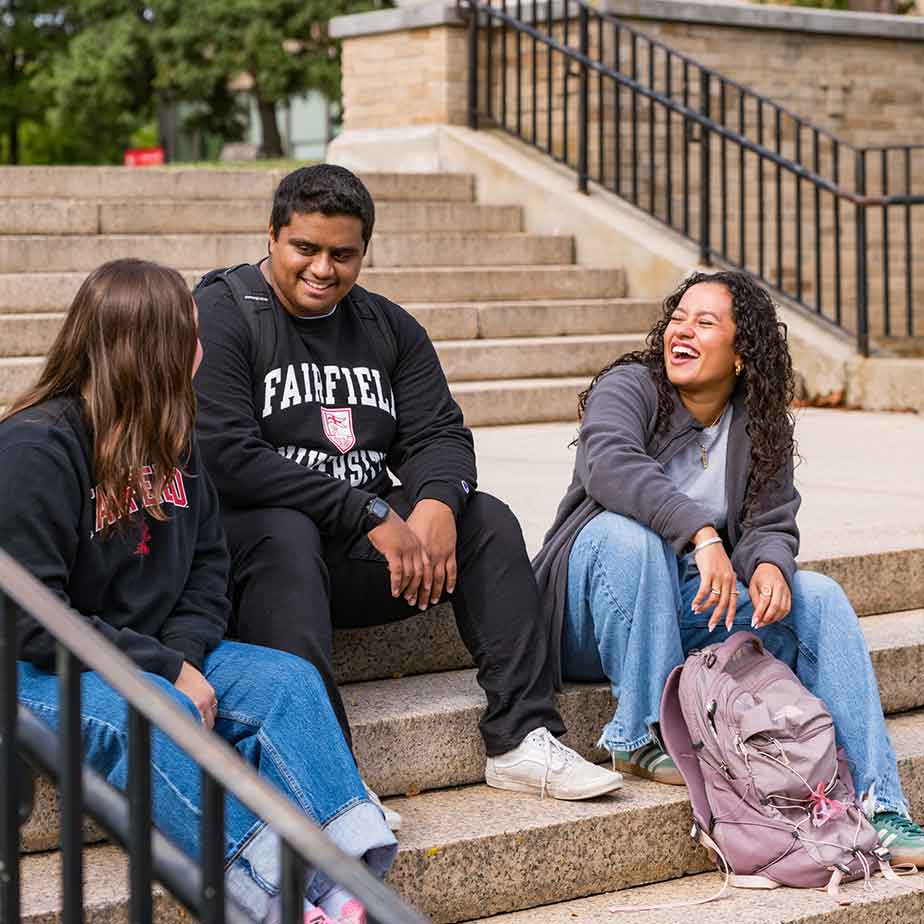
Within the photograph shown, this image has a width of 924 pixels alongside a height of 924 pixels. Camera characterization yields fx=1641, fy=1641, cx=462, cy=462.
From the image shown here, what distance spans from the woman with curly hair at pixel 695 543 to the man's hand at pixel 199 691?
1014 mm

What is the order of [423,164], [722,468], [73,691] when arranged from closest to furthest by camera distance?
[73,691] < [722,468] < [423,164]

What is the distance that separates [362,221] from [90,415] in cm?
94

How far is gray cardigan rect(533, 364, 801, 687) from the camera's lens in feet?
11.9

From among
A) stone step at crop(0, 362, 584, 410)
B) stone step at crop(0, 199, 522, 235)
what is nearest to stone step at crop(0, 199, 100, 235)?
stone step at crop(0, 199, 522, 235)

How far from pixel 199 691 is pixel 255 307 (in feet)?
3.41

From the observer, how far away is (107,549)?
299 cm

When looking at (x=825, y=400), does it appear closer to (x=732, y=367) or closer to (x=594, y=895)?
(x=732, y=367)

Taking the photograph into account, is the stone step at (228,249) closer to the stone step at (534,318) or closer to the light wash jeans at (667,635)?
the stone step at (534,318)

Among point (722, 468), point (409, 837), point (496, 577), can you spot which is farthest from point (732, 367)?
point (409, 837)

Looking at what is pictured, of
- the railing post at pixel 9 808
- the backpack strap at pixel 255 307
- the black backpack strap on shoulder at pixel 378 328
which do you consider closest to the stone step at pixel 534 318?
the black backpack strap on shoulder at pixel 378 328

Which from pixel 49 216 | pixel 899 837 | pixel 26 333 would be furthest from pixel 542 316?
pixel 899 837

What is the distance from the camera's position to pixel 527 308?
8.66 metres

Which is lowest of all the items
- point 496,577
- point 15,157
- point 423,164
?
point 496,577

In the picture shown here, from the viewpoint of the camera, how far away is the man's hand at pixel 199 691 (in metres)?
2.92
